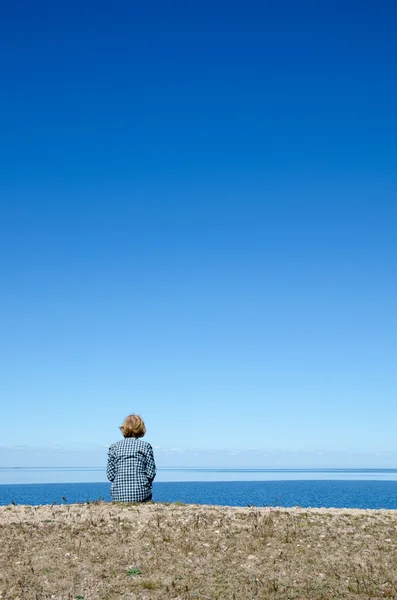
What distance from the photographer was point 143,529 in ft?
48.5

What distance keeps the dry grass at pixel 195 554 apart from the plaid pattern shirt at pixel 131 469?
88 centimetres

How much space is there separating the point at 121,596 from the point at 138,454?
20.8 ft

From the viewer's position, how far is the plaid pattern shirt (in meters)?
17.6

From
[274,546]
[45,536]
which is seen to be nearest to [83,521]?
[45,536]

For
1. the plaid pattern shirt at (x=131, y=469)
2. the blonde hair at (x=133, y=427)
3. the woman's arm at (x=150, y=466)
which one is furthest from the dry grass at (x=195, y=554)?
the blonde hair at (x=133, y=427)

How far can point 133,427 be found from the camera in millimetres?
18344

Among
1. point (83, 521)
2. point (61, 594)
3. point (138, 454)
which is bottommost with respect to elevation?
point (61, 594)

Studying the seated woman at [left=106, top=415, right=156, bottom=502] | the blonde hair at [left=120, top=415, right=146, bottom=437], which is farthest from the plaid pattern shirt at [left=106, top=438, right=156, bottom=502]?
the blonde hair at [left=120, top=415, right=146, bottom=437]

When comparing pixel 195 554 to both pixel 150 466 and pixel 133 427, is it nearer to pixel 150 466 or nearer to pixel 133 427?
pixel 150 466

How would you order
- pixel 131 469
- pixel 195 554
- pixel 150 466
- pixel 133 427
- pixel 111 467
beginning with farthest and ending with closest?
pixel 133 427, pixel 111 467, pixel 150 466, pixel 131 469, pixel 195 554

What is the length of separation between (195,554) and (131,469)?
4.60 metres

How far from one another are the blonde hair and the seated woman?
0.19m

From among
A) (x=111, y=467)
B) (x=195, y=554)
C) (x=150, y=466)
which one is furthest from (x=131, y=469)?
(x=195, y=554)

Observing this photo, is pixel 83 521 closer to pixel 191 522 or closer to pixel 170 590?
pixel 191 522
